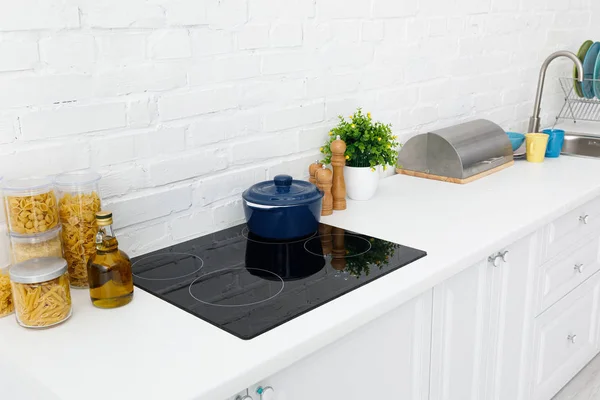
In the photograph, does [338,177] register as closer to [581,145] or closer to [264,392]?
[264,392]

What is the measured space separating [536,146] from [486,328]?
103 cm

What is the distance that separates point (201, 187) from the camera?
1.71 metres

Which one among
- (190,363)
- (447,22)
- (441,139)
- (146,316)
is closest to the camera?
(190,363)

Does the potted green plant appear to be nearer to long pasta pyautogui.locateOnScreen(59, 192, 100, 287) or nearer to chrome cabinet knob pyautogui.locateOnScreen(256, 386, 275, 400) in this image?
long pasta pyautogui.locateOnScreen(59, 192, 100, 287)

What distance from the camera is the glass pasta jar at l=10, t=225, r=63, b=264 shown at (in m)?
1.29

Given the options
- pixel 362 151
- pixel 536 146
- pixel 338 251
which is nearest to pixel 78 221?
pixel 338 251

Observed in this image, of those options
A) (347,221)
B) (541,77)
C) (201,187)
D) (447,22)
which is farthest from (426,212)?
(541,77)

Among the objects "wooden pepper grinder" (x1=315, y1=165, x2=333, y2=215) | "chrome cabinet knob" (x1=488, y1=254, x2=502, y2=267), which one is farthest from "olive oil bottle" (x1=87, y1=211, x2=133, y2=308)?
"chrome cabinet knob" (x1=488, y1=254, x2=502, y2=267)

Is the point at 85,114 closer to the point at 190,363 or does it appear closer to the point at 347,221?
the point at 190,363

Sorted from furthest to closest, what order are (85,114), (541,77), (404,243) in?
(541,77), (404,243), (85,114)

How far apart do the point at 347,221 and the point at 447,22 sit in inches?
40.1

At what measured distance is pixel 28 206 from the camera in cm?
127

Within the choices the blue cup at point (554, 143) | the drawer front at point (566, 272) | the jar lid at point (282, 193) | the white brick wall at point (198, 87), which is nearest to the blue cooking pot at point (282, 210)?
the jar lid at point (282, 193)

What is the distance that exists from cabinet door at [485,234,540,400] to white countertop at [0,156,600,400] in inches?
4.2
